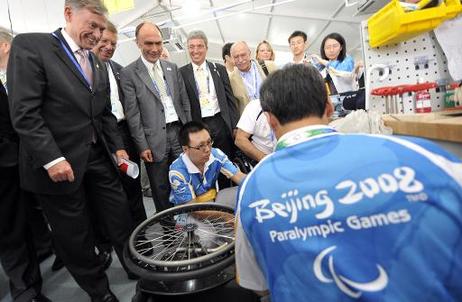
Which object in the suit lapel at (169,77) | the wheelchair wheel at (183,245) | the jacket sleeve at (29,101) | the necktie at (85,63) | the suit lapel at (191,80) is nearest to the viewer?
the wheelchair wheel at (183,245)

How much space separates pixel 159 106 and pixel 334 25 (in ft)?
21.6

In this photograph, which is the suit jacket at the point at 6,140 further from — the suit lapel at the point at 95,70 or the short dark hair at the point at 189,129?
the short dark hair at the point at 189,129

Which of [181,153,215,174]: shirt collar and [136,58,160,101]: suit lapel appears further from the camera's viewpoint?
[136,58,160,101]: suit lapel

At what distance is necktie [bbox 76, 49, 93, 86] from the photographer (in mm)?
1499

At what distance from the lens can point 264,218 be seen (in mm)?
583

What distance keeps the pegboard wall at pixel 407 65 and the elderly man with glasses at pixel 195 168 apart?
34.7 inches

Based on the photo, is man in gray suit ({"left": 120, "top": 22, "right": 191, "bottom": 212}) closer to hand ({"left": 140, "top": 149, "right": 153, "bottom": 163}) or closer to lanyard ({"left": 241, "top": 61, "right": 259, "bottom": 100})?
hand ({"left": 140, "top": 149, "right": 153, "bottom": 163})

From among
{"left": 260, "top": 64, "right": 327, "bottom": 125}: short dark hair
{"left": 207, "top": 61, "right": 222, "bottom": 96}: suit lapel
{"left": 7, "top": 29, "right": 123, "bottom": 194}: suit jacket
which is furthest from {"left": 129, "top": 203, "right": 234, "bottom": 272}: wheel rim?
{"left": 207, "top": 61, "right": 222, "bottom": 96}: suit lapel

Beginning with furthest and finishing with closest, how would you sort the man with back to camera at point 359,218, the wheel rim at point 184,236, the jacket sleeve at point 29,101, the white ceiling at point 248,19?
the white ceiling at point 248,19 < the jacket sleeve at point 29,101 < the wheel rim at point 184,236 < the man with back to camera at point 359,218

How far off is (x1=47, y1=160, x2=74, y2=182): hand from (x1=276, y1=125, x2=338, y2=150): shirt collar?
1048 millimetres

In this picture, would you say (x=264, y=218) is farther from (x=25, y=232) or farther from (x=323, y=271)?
(x=25, y=232)

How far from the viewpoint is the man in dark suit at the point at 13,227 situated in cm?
166

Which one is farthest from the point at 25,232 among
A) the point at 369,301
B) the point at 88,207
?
the point at 369,301

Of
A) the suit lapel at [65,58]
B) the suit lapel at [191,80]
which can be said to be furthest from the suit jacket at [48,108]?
the suit lapel at [191,80]
